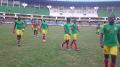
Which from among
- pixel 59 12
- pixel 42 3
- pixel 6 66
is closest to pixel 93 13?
pixel 59 12

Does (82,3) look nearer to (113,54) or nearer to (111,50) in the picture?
(111,50)

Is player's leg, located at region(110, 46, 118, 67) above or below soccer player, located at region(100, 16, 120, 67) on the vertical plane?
below

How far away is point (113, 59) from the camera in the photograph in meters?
9.95

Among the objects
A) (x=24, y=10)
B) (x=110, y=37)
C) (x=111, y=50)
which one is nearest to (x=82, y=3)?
(x=24, y=10)

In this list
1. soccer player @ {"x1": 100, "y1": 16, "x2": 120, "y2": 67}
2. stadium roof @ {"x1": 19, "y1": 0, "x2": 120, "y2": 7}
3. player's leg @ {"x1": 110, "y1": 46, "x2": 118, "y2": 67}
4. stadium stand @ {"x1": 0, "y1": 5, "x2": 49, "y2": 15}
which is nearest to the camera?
player's leg @ {"x1": 110, "y1": 46, "x2": 118, "y2": 67}

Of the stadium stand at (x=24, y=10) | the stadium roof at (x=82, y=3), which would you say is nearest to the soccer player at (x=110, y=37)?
the stadium stand at (x=24, y=10)

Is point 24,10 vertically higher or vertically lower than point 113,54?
higher

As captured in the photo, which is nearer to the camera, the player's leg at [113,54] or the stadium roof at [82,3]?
the player's leg at [113,54]

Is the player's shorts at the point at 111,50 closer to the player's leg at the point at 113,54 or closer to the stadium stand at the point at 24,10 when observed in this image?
the player's leg at the point at 113,54

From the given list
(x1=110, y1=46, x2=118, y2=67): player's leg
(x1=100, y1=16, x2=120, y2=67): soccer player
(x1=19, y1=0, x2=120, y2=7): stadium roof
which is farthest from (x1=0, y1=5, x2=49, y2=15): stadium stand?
(x1=110, y1=46, x2=118, y2=67): player's leg

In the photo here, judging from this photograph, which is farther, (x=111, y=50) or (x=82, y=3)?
(x=82, y=3)

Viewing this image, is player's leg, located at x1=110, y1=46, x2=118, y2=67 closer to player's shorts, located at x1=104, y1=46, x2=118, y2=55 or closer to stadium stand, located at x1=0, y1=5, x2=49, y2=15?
player's shorts, located at x1=104, y1=46, x2=118, y2=55

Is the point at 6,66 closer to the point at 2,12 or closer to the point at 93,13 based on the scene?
the point at 2,12

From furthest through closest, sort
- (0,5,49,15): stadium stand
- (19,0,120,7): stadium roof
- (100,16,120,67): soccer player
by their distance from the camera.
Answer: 1. (19,0,120,7): stadium roof
2. (0,5,49,15): stadium stand
3. (100,16,120,67): soccer player
